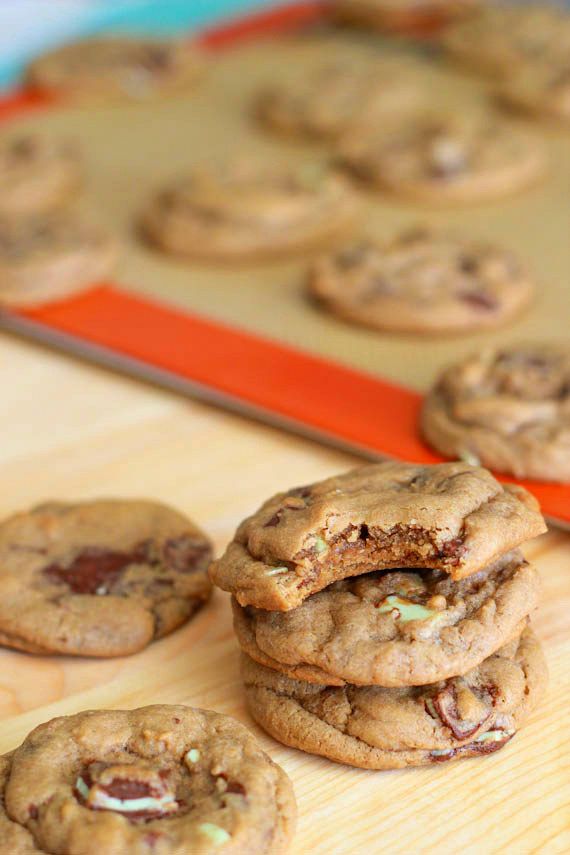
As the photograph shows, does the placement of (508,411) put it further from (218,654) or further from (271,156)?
(271,156)

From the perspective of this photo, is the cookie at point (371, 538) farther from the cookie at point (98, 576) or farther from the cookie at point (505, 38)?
the cookie at point (505, 38)

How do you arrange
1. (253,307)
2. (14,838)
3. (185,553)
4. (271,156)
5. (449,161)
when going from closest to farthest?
(14,838) → (185,553) → (253,307) → (449,161) → (271,156)

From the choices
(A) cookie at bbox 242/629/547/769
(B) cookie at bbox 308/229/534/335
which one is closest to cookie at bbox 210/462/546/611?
(A) cookie at bbox 242/629/547/769

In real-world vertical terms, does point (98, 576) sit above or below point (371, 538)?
below

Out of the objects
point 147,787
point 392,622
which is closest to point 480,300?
point 392,622

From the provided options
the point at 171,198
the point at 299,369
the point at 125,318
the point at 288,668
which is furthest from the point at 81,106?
the point at 288,668

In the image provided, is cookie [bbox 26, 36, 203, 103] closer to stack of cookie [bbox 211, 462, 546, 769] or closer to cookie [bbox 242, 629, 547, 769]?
stack of cookie [bbox 211, 462, 546, 769]

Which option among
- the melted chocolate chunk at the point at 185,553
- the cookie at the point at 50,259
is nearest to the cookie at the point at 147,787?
the melted chocolate chunk at the point at 185,553
